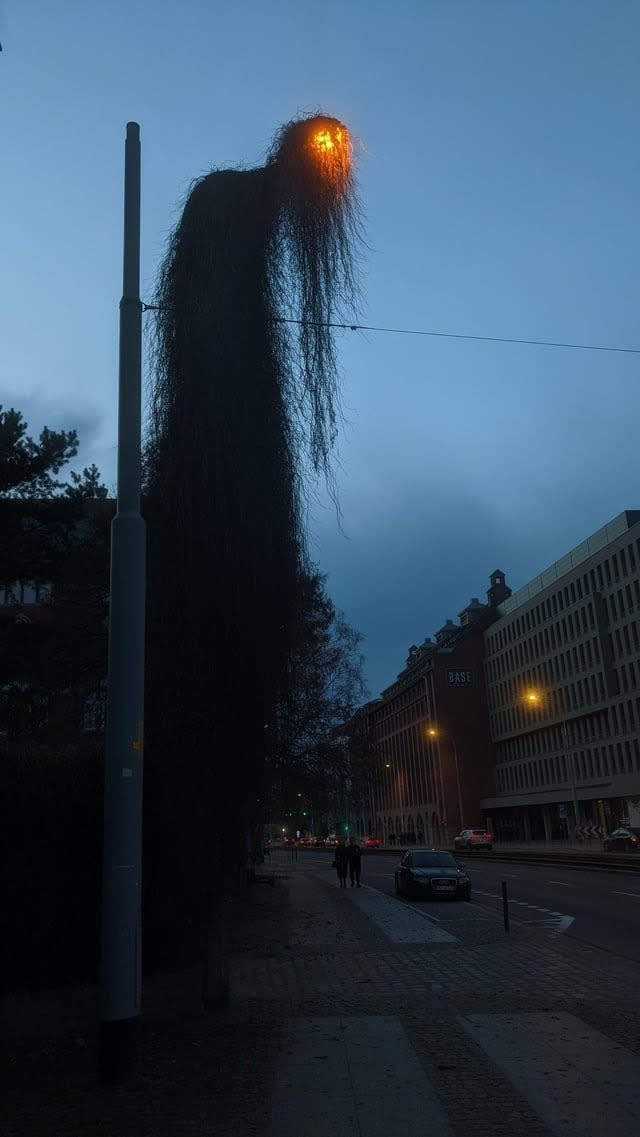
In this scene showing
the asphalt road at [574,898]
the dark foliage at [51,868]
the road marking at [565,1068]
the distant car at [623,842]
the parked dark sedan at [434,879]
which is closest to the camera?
the road marking at [565,1068]

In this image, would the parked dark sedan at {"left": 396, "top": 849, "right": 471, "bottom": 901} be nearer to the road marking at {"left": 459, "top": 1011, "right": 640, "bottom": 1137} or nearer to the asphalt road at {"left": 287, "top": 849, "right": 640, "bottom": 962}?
the asphalt road at {"left": 287, "top": 849, "right": 640, "bottom": 962}

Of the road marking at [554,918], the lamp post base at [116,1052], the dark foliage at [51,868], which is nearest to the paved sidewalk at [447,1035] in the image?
the lamp post base at [116,1052]

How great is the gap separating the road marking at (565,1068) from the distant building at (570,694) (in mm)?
45109

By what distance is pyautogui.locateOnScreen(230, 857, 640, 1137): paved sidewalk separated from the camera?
5566mm

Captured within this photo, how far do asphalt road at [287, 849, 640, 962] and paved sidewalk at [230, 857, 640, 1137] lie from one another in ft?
4.00

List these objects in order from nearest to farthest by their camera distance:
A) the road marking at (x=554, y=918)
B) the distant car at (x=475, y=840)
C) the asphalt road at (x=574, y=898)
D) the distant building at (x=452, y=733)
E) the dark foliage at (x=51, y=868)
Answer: the dark foliage at (x=51, y=868) → the asphalt road at (x=574, y=898) → the road marking at (x=554, y=918) → the distant car at (x=475, y=840) → the distant building at (x=452, y=733)

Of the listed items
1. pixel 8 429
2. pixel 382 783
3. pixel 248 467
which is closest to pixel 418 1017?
Result: pixel 248 467

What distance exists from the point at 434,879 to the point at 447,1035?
16.8 meters

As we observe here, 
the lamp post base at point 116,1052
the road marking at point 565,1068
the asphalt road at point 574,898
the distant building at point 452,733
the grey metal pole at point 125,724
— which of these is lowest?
the asphalt road at point 574,898

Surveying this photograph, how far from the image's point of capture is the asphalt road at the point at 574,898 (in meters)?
15.6

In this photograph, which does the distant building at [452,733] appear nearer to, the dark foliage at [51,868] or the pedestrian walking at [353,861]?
the pedestrian walking at [353,861]

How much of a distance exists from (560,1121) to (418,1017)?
309cm

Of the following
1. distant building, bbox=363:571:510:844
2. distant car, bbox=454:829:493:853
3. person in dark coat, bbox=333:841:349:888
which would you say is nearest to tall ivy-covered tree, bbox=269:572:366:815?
person in dark coat, bbox=333:841:349:888

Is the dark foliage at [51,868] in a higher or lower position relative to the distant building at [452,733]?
lower
